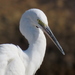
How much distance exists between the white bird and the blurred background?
3.80m

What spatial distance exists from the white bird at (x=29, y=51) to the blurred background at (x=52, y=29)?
12.5 feet

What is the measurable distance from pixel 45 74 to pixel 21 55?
12.8ft

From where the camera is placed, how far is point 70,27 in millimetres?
7781

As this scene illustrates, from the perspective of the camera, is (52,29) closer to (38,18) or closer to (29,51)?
(29,51)

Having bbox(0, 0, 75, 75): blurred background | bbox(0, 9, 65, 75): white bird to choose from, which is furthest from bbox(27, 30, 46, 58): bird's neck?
bbox(0, 0, 75, 75): blurred background

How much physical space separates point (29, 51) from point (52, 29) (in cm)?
412

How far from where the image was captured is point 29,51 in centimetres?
342

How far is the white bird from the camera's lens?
10.6ft

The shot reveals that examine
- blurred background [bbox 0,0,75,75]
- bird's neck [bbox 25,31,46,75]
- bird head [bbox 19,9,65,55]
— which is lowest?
blurred background [bbox 0,0,75,75]

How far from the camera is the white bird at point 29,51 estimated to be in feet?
10.6

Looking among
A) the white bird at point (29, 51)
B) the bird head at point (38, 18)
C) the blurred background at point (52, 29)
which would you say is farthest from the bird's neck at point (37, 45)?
the blurred background at point (52, 29)

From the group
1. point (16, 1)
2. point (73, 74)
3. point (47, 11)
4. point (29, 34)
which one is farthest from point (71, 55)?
point (29, 34)

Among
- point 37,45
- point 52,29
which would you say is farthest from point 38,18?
point 52,29

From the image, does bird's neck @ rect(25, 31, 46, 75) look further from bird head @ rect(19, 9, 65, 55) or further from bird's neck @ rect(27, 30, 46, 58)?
bird head @ rect(19, 9, 65, 55)
